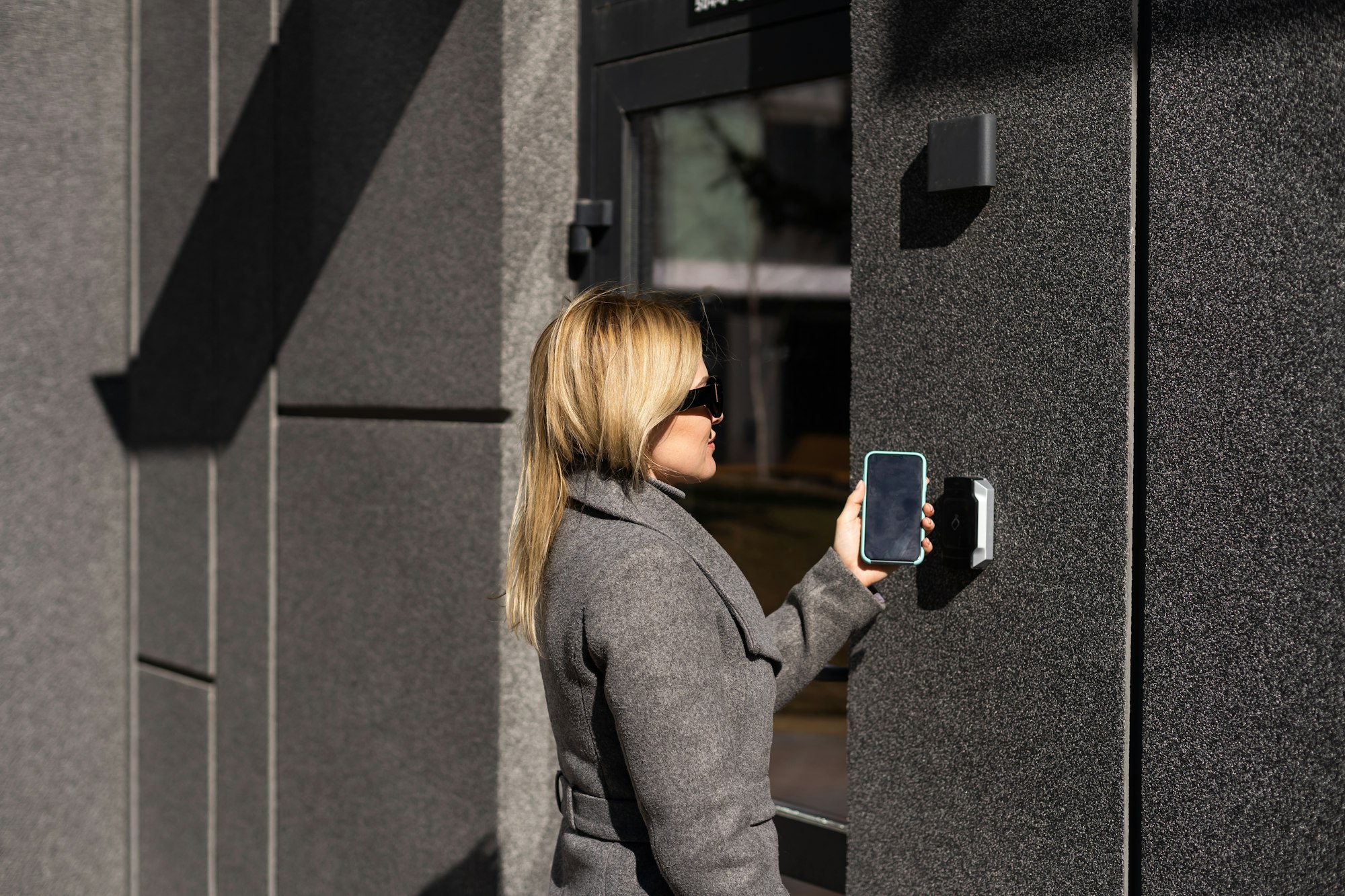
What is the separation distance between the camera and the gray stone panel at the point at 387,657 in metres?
3.32

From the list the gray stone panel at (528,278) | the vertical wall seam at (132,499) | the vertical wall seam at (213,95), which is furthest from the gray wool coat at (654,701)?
the vertical wall seam at (132,499)

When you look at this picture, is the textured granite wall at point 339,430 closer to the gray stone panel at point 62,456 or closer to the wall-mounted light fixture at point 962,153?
the gray stone panel at point 62,456

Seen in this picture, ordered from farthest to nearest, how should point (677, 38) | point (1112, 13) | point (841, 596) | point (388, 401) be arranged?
point (388, 401) < point (677, 38) < point (841, 596) < point (1112, 13)

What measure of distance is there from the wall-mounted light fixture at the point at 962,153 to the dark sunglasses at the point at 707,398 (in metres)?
Answer: 0.62

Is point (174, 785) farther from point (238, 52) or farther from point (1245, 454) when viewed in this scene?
point (1245, 454)

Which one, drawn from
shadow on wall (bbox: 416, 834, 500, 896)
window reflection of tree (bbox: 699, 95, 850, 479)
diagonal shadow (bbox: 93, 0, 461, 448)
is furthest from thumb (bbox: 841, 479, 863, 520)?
window reflection of tree (bbox: 699, 95, 850, 479)

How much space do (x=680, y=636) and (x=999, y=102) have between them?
1.16 metres

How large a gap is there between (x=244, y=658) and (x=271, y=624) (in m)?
0.21

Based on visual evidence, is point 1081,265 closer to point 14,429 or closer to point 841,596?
point 841,596

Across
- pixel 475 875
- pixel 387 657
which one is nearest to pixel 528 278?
pixel 387 657

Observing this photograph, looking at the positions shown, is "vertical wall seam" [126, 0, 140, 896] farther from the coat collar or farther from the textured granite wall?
the coat collar

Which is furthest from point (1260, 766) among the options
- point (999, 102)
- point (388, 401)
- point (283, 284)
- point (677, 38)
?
point (283, 284)

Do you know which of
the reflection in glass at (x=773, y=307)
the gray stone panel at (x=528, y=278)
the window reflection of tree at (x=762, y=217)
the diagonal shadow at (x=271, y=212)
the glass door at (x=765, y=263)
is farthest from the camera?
the window reflection of tree at (x=762, y=217)

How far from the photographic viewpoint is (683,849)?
5.50ft
